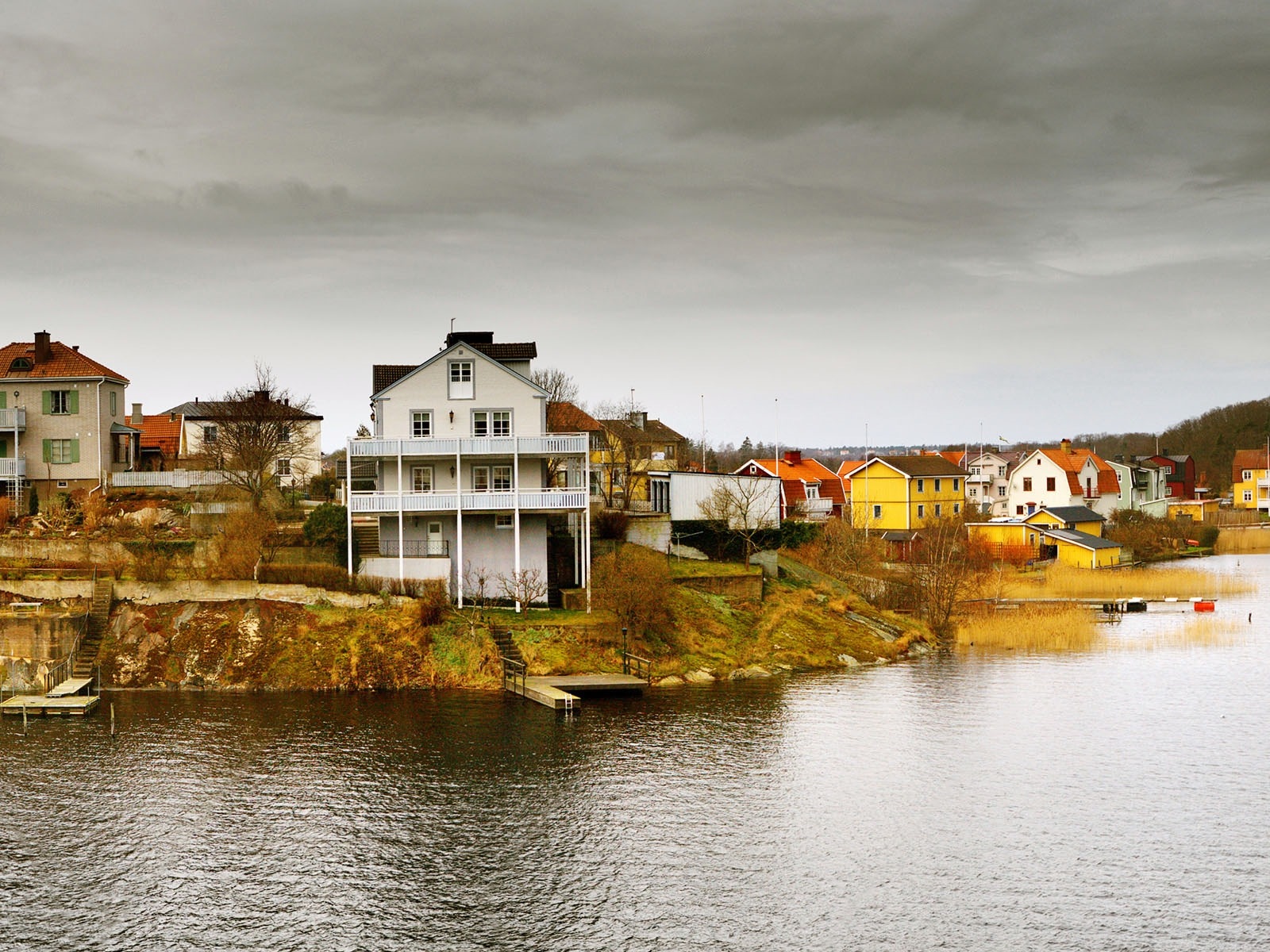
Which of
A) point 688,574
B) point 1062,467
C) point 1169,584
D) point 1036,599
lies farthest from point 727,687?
point 1062,467

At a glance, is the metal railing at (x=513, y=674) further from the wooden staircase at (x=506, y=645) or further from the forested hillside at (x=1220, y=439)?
the forested hillside at (x=1220, y=439)

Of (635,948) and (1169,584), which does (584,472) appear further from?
(1169,584)

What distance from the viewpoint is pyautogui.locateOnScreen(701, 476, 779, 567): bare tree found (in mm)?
61969

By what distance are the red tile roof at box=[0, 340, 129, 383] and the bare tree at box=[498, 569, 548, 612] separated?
26953 mm

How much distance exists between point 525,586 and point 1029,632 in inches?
961

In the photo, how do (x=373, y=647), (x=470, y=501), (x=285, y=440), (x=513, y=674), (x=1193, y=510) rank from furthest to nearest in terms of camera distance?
(x=1193, y=510) → (x=285, y=440) → (x=470, y=501) → (x=373, y=647) → (x=513, y=674)

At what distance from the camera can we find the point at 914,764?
119 ft

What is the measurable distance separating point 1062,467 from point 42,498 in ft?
276

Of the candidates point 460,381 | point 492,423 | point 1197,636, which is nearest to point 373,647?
point 492,423

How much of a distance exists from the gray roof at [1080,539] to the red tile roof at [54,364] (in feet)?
212

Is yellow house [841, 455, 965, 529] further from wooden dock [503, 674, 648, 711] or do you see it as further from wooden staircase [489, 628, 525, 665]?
wooden dock [503, 674, 648, 711]

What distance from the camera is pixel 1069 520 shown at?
320 ft

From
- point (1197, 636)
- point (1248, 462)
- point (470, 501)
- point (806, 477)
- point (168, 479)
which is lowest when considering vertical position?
point (1197, 636)

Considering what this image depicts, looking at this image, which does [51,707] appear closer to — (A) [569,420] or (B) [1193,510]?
(A) [569,420]
